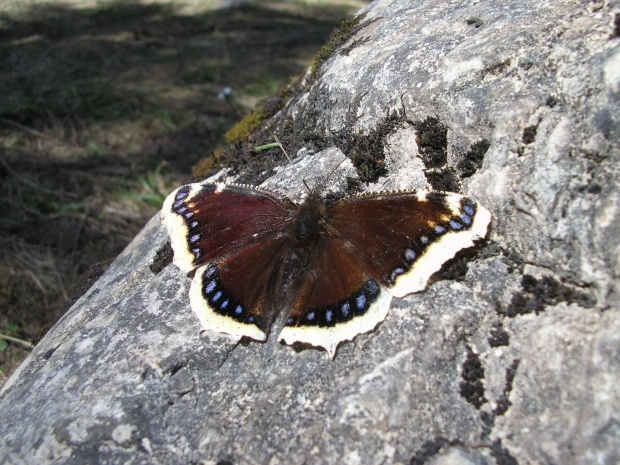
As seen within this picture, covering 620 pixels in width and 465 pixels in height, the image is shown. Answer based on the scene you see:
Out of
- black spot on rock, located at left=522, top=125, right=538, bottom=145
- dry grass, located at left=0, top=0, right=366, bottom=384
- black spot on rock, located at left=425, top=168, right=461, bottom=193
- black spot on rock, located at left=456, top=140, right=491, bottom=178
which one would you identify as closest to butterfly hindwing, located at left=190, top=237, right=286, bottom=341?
black spot on rock, located at left=425, top=168, right=461, bottom=193

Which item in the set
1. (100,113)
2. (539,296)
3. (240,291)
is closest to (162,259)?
(240,291)

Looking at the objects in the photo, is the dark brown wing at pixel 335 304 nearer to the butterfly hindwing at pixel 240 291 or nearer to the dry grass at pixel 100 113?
the butterfly hindwing at pixel 240 291

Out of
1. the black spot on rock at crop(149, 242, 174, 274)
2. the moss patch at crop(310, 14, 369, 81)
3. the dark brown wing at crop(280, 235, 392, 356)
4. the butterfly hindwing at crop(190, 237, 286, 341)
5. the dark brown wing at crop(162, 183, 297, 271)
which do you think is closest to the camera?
the dark brown wing at crop(280, 235, 392, 356)

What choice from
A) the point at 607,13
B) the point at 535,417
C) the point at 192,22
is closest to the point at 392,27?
the point at 607,13

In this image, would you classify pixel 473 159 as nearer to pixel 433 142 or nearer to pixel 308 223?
pixel 433 142

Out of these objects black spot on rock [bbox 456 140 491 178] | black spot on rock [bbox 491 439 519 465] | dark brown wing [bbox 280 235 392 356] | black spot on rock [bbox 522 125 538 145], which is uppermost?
black spot on rock [bbox 522 125 538 145]

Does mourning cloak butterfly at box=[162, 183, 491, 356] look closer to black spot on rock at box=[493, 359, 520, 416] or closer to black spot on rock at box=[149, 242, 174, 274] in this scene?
black spot on rock at box=[149, 242, 174, 274]

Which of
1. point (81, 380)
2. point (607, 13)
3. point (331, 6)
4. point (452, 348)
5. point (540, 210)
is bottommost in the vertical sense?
point (331, 6)

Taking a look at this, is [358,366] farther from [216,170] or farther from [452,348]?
[216,170]
